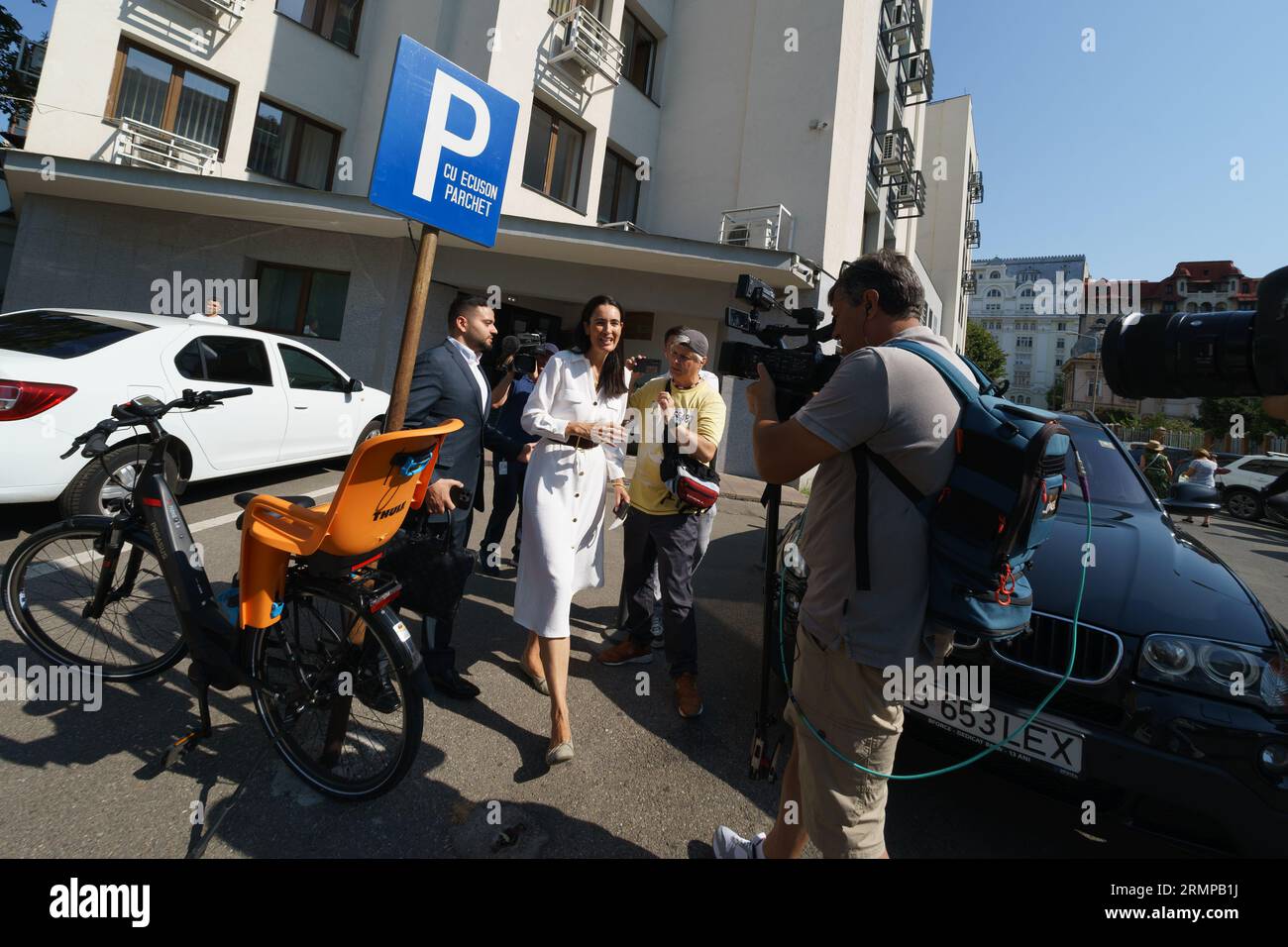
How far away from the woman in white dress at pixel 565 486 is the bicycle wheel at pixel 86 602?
5.05 ft

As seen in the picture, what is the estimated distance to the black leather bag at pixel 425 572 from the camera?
2.55m

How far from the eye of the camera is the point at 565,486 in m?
2.80

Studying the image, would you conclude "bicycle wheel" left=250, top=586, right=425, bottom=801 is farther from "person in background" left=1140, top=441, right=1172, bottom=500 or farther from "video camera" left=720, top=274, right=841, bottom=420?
"person in background" left=1140, top=441, right=1172, bottom=500

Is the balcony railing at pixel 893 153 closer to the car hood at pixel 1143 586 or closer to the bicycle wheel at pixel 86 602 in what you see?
the car hood at pixel 1143 586

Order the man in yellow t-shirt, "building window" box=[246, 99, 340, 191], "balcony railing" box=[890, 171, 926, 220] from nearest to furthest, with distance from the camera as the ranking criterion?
the man in yellow t-shirt < "building window" box=[246, 99, 340, 191] < "balcony railing" box=[890, 171, 926, 220]

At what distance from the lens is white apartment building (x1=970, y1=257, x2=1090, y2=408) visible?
8662 centimetres

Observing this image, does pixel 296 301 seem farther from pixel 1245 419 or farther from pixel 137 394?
pixel 1245 419

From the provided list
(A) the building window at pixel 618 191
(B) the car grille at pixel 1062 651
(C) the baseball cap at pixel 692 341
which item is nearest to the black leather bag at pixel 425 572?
(C) the baseball cap at pixel 692 341

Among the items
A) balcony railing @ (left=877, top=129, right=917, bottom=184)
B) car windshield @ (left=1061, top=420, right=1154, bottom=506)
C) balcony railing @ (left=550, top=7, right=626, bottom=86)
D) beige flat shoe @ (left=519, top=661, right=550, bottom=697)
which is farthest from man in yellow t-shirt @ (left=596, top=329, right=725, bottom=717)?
balcony railing @ (left=877, top=129, right=917, bottom=184)

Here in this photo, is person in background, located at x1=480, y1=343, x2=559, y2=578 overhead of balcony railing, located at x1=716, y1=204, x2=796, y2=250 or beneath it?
beneath

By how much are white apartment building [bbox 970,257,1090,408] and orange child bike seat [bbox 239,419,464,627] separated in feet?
318

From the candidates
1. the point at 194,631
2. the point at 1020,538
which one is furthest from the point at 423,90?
the point at 1020,538

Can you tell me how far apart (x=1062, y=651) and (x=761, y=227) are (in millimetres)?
12116

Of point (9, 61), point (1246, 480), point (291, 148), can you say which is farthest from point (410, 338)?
point (9, 61)
